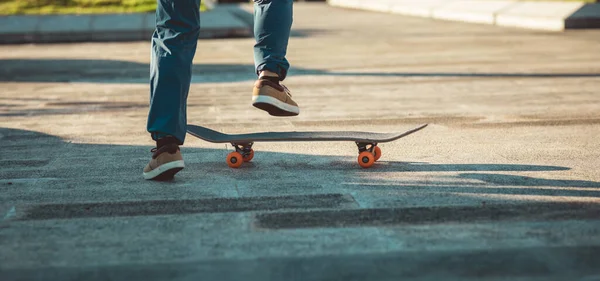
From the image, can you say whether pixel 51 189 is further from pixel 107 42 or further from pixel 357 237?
pixel 107 42

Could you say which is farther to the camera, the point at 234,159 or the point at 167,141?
the point at 234,159

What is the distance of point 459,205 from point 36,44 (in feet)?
47.1

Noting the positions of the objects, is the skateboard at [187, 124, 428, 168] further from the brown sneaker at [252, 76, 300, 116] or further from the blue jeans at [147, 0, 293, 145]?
the blue jeans at [147, 0, 293, 145]

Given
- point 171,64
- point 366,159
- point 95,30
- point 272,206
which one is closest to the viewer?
point 272,206

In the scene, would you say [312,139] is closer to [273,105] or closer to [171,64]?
[273,105]

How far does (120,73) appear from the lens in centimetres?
1096

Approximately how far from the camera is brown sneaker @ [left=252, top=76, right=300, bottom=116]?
14.6ft

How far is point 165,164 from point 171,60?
0.48 meters

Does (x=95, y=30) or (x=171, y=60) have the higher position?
(x=171, y=60)

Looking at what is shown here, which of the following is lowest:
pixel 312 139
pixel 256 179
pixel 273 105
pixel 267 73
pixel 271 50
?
pixel 256 179

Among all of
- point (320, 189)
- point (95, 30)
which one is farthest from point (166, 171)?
point (95, 30)

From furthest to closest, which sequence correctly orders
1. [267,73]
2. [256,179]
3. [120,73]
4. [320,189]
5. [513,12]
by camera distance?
[513,12] < [120,73] < [267,73] < [256,179] < [320,189]

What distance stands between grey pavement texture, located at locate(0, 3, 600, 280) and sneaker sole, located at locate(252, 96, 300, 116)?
0.95ft

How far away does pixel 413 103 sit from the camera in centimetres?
758
